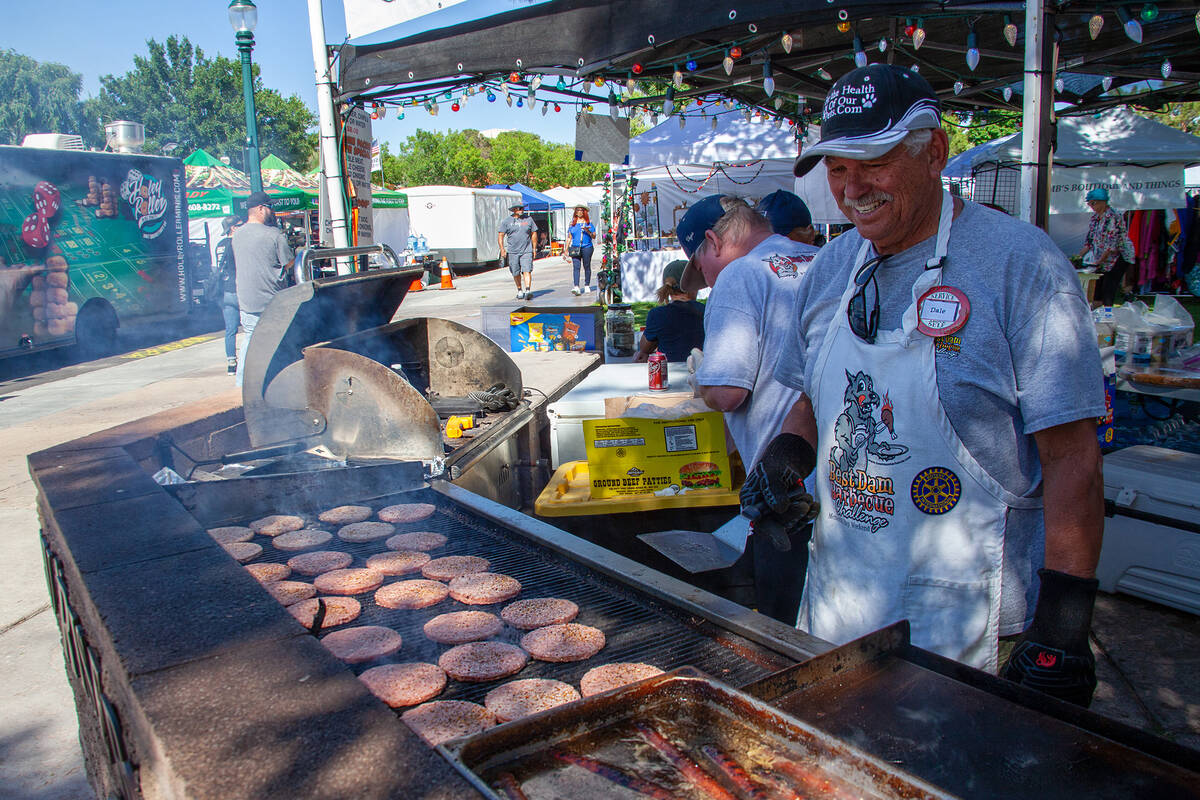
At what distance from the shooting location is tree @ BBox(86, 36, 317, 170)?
2237 inches

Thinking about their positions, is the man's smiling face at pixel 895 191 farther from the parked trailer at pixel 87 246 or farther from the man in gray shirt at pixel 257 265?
the parked trailer at pixel 87 246

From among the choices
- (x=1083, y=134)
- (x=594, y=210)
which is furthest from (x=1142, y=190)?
(x=594, y=210)

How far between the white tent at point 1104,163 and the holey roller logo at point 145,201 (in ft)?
48.2

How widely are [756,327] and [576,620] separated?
4.23 feet

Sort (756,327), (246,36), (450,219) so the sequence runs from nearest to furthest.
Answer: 1. (756,327)
2. (246,36)
3. (450,219)

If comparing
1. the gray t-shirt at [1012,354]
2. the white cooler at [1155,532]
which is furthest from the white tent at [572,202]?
the gray t-shirt at [1012,354]

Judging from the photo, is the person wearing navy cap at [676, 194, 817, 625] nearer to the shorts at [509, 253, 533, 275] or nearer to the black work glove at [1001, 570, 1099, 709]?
the black work glove at [1001, 570, 1099, 709]

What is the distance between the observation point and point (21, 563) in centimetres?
501

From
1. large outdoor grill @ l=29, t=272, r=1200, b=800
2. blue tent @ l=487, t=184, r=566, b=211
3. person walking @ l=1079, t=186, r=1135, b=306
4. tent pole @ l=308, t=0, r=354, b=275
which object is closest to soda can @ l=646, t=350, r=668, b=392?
large outdoor grill @ l=29, t=272, r=1200, b=800

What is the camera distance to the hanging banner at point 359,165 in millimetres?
7863

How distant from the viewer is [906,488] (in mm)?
1796

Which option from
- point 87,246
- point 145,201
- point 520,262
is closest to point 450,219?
point 520,262

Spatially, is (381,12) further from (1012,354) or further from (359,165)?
(1012,354)

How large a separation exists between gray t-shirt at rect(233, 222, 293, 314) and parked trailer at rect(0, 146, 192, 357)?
5851mm
